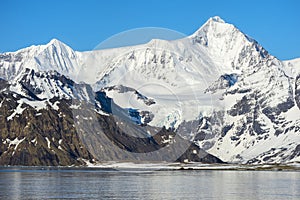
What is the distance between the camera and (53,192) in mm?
177750

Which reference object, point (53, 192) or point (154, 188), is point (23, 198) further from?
point (154, 188)

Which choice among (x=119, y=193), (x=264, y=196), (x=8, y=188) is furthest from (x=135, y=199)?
(x=8, y=188)

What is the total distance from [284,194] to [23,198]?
65329 millimetres

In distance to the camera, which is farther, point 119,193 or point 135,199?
point 119,193

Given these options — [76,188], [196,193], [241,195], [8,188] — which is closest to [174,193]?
[196,193]

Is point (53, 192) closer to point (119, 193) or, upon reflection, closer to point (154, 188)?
point (119, 193)

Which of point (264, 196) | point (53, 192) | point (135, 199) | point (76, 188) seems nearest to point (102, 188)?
point (76, 188)

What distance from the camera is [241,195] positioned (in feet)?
565

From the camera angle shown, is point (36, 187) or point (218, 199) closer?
point (218, 199)

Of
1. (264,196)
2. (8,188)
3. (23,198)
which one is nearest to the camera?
(23,198)

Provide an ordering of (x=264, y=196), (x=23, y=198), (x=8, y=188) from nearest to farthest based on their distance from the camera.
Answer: (x=23, y=198) → (x=264, y=196) → (x=8, y=188)

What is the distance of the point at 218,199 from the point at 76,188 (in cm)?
4822

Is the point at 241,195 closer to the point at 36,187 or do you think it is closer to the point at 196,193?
the point at 196,193

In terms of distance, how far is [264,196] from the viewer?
557 ft
